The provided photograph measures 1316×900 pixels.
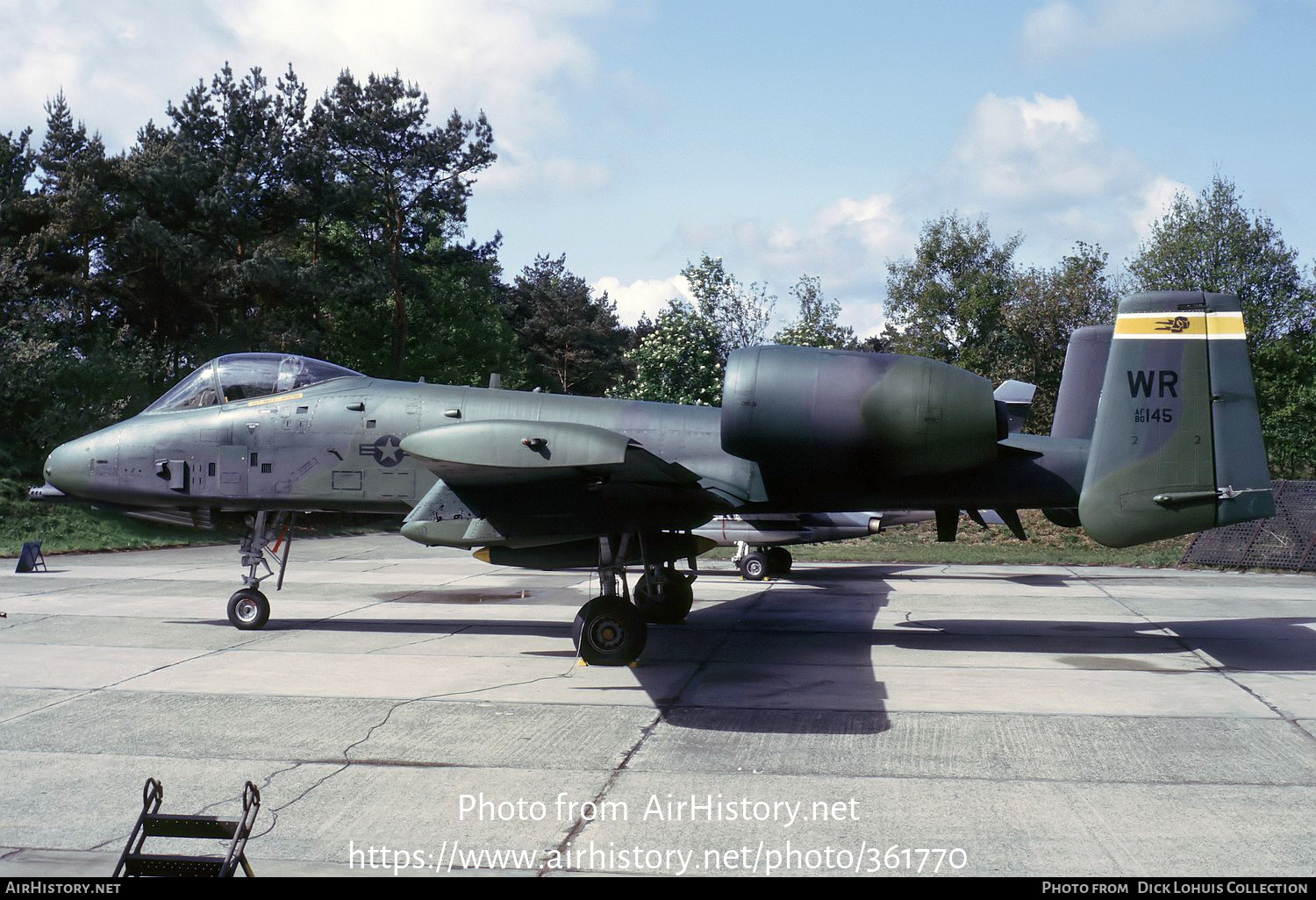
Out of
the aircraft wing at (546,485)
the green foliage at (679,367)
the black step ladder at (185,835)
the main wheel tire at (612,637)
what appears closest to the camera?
the black step ladder at (185,835)

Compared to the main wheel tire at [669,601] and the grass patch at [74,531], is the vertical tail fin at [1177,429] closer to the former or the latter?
the main wheel tire at [669,601]

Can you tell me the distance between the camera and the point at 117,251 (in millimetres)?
33750

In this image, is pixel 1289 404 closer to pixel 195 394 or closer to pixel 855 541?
pixel 855 541

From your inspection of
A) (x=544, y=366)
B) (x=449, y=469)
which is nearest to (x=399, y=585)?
(x=449, y=469)

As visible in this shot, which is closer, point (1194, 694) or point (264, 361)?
point (1194, 694)

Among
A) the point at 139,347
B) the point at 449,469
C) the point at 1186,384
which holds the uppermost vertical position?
the point at 139,347

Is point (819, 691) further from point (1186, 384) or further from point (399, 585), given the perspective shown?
point (399, 585)

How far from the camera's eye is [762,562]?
60.0 feet

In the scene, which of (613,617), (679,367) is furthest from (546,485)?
(679,367)

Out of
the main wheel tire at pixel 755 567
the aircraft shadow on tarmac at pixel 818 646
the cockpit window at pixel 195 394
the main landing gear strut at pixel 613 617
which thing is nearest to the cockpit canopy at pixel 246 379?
the cockpit window at pixel 195 394

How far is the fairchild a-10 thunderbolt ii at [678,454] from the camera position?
364 inches

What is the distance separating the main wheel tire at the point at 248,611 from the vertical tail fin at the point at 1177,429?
912 cm

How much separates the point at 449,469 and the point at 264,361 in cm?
437

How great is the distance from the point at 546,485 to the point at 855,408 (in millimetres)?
3015
